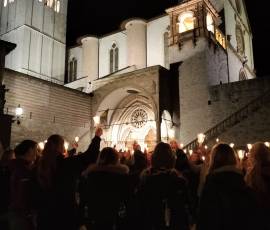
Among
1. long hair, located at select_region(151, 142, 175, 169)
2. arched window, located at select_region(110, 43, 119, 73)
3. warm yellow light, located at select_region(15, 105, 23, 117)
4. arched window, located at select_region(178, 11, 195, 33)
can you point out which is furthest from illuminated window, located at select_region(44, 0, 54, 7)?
long hair, located at select_region(151, 142, 175, 169)

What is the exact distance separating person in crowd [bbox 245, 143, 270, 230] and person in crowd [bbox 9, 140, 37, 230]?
285cm

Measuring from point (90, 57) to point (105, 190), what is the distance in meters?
31.1

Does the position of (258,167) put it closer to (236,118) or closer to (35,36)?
Result: (236,118)

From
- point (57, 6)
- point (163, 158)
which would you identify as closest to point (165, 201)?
point (163, 158)

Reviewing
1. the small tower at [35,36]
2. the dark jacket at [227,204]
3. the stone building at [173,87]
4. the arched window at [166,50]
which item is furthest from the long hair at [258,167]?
the small tower at [35,36]

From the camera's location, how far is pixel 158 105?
23.1 m

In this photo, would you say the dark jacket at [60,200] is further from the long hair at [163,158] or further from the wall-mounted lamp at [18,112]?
the wall-mounted lamp at [18,112]

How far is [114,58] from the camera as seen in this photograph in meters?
33.6

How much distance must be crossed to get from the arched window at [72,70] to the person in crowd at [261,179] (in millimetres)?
34506

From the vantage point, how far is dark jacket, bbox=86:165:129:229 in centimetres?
471

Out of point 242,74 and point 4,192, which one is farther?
point 242,74

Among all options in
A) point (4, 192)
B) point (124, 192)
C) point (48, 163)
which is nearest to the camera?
point (48, 163)

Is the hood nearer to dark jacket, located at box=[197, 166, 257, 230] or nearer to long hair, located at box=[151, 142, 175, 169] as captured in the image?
long hair, located at box=[151, 142, 175, 169]

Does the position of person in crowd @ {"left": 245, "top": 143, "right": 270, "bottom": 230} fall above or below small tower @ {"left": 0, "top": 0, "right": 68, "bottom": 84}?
below
